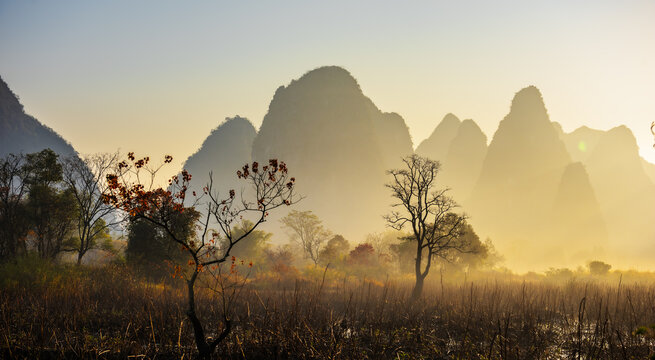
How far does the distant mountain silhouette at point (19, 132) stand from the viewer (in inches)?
5418

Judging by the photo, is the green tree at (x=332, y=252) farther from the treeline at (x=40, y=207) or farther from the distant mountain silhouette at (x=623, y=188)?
the distant mountain silhouette at (x=623, y=188)

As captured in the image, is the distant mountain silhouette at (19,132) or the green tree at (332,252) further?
the distant mountain silhouette at (19,132)

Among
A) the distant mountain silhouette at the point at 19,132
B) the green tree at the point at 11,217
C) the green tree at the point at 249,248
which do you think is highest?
the distant mountain silhouette at the point at 19,132

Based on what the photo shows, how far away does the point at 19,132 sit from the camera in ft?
469

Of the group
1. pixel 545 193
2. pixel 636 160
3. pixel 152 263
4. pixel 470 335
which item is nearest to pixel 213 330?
pixel 470 335

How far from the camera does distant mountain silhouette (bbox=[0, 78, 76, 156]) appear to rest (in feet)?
452

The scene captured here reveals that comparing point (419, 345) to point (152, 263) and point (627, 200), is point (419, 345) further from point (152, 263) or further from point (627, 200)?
point (627, 200)

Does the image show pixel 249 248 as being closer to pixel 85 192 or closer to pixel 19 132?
pixel 85 192

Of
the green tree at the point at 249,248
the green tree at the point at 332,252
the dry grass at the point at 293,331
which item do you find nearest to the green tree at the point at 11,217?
the dry grass at the point at 293,331

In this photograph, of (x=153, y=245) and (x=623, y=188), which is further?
(x=623, y=188)

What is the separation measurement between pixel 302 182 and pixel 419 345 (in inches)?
7249

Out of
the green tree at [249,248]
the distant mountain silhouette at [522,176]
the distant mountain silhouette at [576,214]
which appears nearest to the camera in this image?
the green tree at [249,248]

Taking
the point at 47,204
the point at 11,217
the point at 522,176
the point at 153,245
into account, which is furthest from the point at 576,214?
the point at 11,217

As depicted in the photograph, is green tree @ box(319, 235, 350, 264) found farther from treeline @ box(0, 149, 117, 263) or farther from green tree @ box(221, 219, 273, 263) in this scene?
treeline @ box(0, 149, 117, 263)
